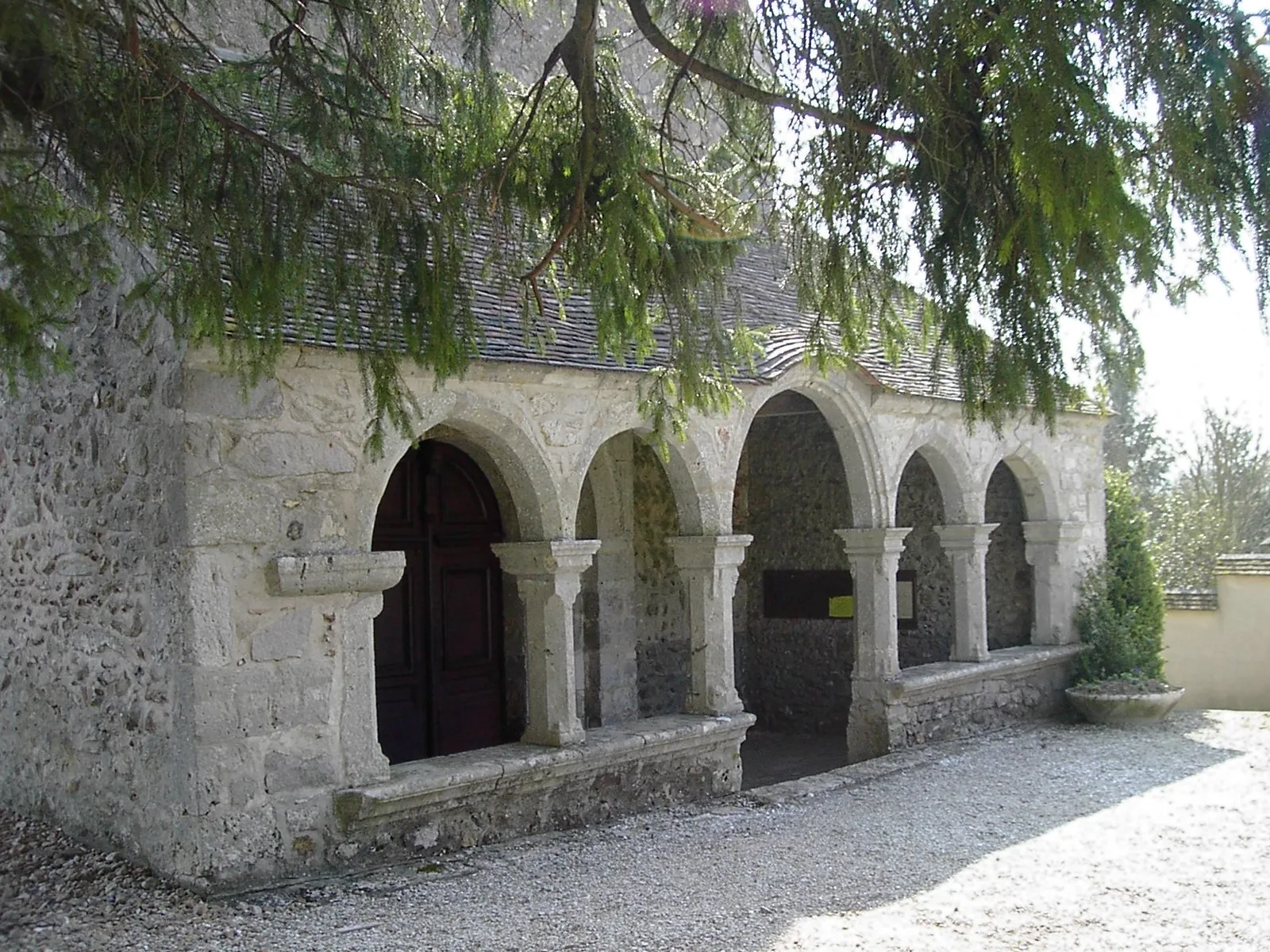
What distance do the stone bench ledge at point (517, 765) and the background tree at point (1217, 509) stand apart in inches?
649

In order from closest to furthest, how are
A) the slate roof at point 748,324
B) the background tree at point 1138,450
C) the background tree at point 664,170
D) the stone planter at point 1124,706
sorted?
the background tree at point 664,170, the slate roof at point 748,324, the stone planter at point 1124,706, the background tree at point 1138,450

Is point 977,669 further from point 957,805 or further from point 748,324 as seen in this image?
point 748,324

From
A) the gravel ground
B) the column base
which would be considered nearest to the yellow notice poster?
the column base

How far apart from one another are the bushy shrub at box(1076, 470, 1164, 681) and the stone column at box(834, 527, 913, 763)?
252 centimetres

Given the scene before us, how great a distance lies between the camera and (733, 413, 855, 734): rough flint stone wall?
33.0 feet

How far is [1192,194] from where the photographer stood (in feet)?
9.97

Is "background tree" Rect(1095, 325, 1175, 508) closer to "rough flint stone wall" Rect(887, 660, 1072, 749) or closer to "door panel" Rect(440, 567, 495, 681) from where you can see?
"rough flint stone wall" Rect(887, 660, 1072, 749)

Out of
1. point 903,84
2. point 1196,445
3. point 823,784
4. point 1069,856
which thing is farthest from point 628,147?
point 1196,445

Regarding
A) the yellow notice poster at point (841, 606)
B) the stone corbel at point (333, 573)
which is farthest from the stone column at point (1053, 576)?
the stone corbel at point (333, 573)

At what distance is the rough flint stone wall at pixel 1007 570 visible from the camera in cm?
1018

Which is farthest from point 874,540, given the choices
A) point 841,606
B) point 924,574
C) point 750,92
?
point 750,92

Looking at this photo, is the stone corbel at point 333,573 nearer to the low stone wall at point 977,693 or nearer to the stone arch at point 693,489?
the stone arch at point 693,489

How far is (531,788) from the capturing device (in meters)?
6.00

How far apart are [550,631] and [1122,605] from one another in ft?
19.2
